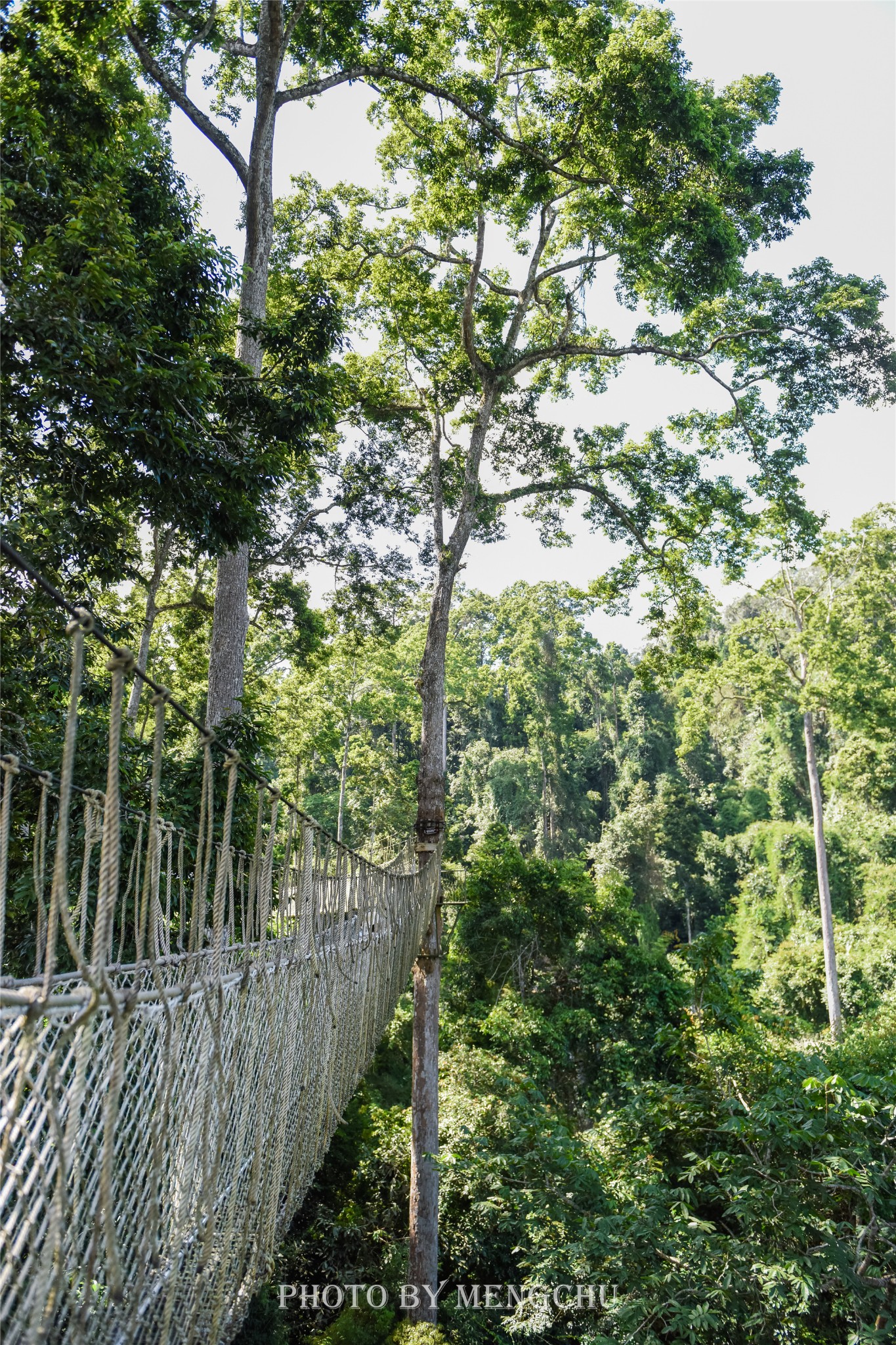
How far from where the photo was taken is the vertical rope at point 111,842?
80cm

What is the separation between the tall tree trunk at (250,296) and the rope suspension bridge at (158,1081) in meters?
2.17

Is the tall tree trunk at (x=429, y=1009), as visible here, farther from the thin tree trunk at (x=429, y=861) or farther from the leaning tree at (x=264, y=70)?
the leaning tree at (x=264, y=70)

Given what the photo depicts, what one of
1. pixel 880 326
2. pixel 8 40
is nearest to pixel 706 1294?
A: pixel 8 40

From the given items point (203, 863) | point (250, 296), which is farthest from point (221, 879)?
point (250, 296)

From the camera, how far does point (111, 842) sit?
2.77ft

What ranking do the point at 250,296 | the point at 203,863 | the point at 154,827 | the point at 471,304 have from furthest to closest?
the point at 471,304
the point at 250,296
the point at 203,863
the point at 154,827

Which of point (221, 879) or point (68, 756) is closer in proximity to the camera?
point (68, 756)

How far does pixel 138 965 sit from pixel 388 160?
7.21 metres

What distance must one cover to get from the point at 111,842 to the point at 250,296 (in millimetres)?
4605

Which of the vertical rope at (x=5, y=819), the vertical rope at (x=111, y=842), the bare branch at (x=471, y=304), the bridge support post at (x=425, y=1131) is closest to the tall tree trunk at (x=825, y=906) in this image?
the bridge support post at (x=425, y=1131)

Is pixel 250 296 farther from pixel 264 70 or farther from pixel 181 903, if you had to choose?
pixel 181 903

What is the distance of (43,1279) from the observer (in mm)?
900

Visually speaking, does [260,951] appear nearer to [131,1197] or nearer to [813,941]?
[131,1197]

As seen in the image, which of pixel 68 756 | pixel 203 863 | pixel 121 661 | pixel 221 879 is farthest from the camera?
pixel 221 879
